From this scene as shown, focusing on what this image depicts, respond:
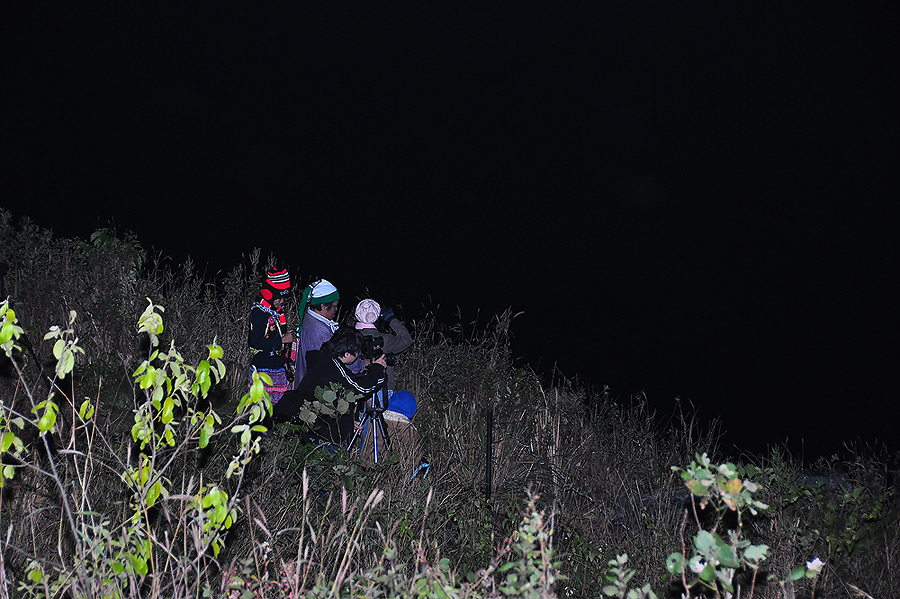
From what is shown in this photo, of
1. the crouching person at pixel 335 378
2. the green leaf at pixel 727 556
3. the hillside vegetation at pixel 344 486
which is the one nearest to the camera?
the green leaf at pixel 727 556

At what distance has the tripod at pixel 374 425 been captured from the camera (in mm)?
4613

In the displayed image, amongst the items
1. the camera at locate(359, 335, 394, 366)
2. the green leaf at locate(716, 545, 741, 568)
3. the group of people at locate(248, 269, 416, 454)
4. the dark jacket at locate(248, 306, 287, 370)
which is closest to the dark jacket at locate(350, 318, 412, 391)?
the group of people at locate(248, 269, 416, 454)

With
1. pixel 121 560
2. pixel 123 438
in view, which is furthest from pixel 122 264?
pixel 121 560

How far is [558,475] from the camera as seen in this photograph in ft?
16.9

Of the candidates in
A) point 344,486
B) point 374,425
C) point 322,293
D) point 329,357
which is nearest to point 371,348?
point 329,357

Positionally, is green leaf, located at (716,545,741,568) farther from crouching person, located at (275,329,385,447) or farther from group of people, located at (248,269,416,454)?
crouching person, located at (275,329,385,447)

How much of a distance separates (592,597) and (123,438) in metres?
2.68

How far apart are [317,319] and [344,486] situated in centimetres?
190

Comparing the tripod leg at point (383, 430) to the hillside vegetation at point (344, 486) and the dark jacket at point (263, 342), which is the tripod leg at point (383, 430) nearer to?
the hillside vegetation at point (344, 486)

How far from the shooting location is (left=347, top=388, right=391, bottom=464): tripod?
4613 mm

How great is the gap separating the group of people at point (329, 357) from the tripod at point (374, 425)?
0.5 inches

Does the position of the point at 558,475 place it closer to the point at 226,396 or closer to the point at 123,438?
the point at 226,396

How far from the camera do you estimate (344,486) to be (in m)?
3.63

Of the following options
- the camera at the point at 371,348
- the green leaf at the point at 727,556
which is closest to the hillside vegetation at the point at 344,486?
the green leaf at the point at 727,556
